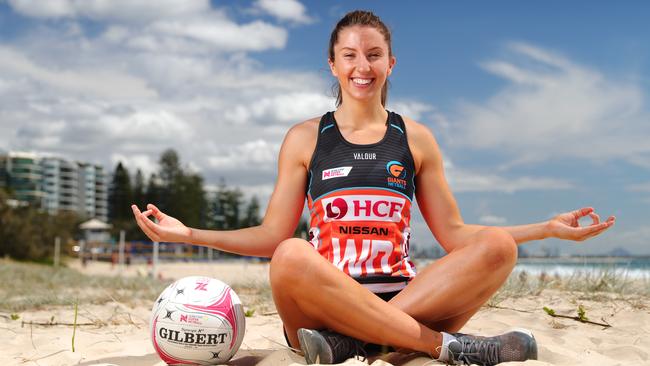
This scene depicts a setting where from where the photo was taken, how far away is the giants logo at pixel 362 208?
3.09 metres

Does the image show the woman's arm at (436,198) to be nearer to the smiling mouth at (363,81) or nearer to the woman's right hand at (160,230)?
the smiling mouth at (363,81)

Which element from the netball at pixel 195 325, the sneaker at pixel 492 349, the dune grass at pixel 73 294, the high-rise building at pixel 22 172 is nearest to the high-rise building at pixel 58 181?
the high-rise building at pixel 22 172

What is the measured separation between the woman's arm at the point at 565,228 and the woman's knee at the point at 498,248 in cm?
30

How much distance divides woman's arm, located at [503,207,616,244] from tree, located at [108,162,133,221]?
68.9 metres

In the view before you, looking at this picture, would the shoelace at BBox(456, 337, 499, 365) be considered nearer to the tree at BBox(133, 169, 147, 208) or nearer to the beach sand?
the beach sand

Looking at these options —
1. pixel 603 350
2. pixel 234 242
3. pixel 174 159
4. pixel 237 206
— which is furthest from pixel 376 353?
pixel 237 206

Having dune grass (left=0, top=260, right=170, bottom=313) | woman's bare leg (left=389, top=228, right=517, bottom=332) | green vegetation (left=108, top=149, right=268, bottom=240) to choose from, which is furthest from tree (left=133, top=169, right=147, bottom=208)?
woman's bare leg (left=389, top=228, right=517, bottom=332)

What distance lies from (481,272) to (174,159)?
213 feet

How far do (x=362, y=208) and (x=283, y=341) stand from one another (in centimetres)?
137

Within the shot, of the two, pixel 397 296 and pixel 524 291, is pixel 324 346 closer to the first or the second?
pixel 397 296

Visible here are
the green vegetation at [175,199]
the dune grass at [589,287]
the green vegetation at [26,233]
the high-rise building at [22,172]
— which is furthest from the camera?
the high-rise building at [22,172]

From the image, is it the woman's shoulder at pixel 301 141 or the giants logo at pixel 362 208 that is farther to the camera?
the woman's shoulder at pixel 301 141

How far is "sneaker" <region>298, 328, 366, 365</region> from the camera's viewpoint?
2848 mm

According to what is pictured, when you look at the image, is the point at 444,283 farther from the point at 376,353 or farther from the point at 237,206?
the point at 237,206
